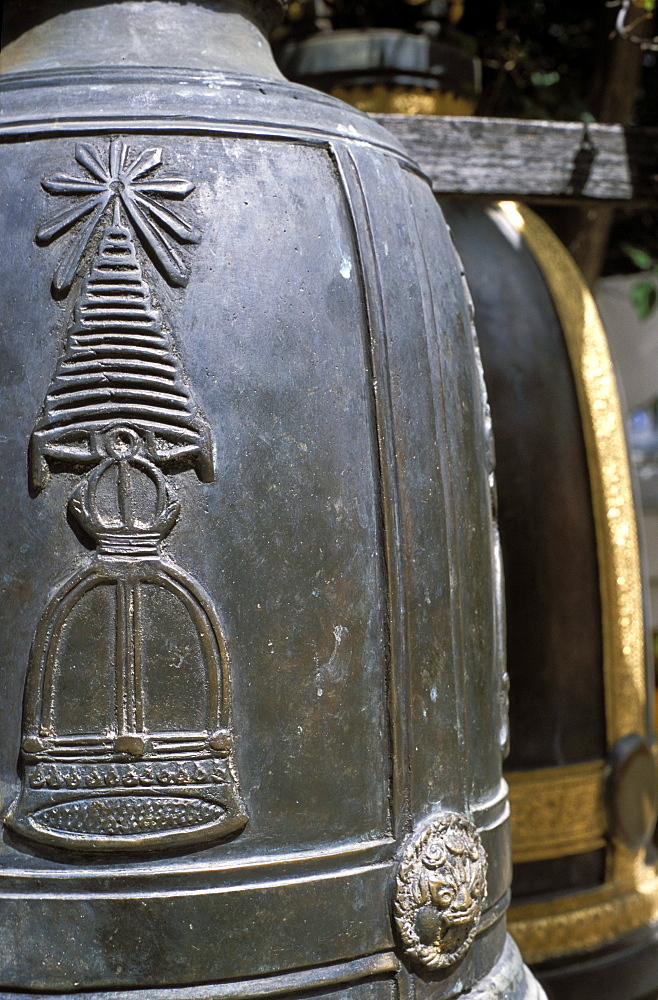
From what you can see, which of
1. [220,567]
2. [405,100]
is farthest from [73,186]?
[405,100]

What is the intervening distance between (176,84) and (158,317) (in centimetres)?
27

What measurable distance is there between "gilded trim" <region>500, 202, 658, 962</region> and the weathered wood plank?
0.34 m

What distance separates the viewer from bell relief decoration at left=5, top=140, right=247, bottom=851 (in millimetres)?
1106

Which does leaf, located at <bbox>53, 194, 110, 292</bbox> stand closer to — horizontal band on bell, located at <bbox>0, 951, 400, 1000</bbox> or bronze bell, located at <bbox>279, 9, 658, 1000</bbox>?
horizontal band on bell, located at <bbox>0, 951, 400, 1000</bbox>

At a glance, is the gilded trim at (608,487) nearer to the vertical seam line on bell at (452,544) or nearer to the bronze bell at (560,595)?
the bronze bell at (560,595)

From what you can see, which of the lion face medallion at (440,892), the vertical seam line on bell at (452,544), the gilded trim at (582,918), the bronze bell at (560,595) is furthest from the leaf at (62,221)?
the gilded trim at (582,918)

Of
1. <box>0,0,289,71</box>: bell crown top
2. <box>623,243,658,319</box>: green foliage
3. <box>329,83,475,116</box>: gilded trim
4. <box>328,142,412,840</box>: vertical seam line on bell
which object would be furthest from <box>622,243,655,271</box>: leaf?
<box>328,142,412,840</box>: vertical seam line on bell

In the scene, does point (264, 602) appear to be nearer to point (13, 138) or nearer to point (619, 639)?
point (13, 138)

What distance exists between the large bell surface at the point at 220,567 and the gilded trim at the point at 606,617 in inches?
37.3

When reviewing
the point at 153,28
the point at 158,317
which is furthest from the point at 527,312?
the point at 158,317

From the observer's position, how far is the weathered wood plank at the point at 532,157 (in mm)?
1956

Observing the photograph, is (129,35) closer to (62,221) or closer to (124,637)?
(62,221)

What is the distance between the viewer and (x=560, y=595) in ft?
7.27

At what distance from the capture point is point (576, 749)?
220 centimetres
